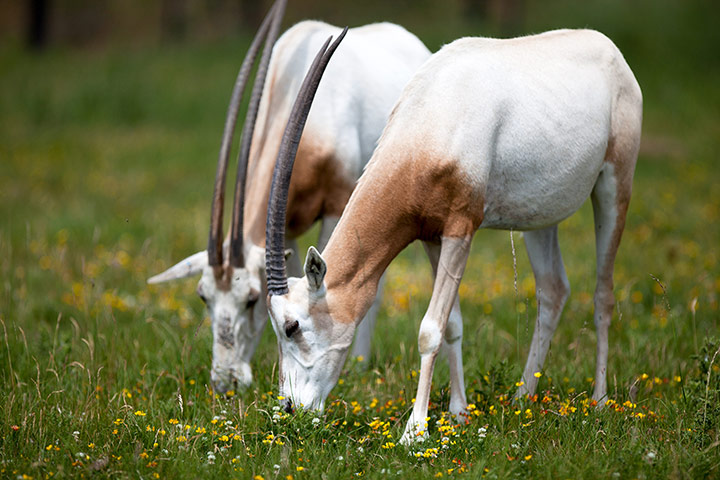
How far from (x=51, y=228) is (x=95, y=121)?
23.9 feet

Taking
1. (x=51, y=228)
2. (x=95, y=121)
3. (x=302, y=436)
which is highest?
(x=302, y=436)

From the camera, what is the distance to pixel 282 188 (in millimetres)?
4090

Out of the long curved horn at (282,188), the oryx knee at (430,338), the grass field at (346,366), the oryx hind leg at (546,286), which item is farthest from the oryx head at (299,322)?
the oryx hind leg at (546,286)

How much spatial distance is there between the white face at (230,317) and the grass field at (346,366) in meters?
0.16

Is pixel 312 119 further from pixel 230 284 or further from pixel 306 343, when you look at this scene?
pixel 306 343

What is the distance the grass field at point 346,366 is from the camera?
11.9 ft

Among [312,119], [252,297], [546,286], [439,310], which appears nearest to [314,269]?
[439,310]

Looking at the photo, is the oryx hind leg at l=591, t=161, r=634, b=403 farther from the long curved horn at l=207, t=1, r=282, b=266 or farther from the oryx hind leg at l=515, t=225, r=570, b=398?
the long curved horn at l=207, t=1, r=282, b=266

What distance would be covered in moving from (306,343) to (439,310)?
0.72 meters

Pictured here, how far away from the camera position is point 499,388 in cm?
446

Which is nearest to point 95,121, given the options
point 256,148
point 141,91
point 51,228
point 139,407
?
point 141,91

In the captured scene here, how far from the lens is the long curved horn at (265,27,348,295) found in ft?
13.2

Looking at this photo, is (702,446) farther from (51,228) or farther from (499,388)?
(51,228)

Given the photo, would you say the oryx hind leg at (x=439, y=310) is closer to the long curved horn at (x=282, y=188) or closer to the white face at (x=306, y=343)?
the white face at (x=306, y=343)
